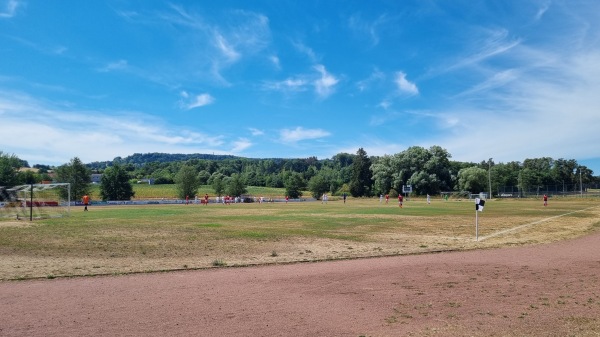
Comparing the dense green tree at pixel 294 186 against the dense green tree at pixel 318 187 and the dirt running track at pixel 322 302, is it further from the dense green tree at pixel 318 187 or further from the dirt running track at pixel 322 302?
the dirt running track at pixel 322 302

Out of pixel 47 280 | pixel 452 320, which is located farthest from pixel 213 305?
pixel 47 280

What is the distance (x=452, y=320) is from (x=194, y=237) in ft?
53.4

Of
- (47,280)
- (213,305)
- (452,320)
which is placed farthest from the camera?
(47,280)

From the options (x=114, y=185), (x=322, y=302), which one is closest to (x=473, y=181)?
(x=114, y=185)

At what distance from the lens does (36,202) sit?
56.2m

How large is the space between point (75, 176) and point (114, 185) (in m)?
12.6

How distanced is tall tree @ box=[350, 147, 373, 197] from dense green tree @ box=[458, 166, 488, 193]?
26344mm

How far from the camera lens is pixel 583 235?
23344 mm

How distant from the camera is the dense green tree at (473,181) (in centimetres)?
12325

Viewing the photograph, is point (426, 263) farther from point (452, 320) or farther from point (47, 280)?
point (47, 280)

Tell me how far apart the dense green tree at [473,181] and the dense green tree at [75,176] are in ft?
320

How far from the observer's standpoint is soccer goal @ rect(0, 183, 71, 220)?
4062cm

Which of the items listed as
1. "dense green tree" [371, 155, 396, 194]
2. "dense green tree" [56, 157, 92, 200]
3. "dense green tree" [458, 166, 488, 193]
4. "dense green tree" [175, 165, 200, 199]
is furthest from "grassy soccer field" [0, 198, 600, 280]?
"dense green tree" [458, 166, 488, 193]

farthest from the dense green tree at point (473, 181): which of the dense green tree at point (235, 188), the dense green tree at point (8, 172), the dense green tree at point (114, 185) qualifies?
the dense green tree at point (8, 172)
